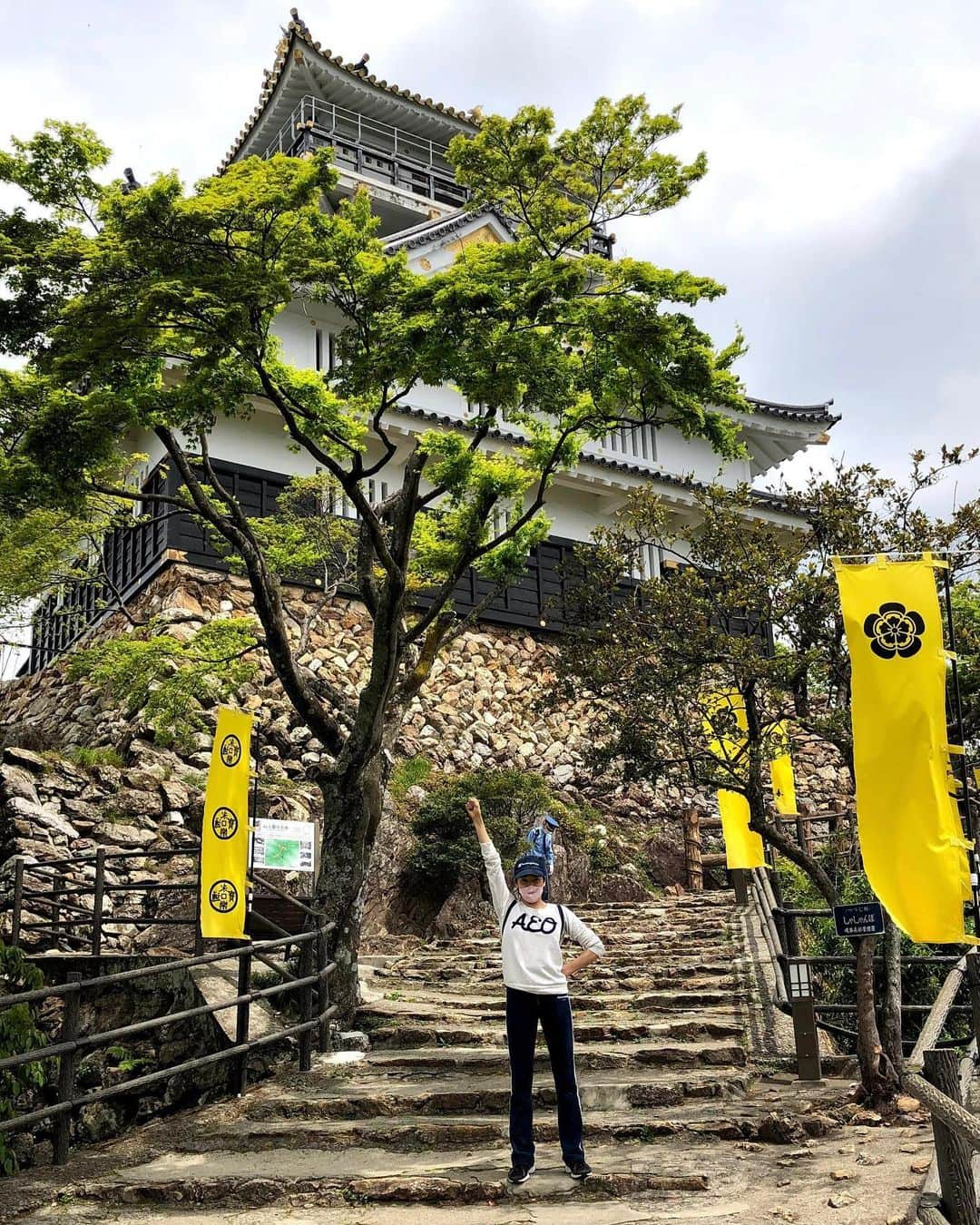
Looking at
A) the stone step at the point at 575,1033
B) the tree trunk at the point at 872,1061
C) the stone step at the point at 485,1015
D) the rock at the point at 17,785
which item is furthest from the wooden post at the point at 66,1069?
the rock at the point at 17,785

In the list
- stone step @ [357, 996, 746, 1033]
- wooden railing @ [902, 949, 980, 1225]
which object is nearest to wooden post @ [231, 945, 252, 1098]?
stone step @ [357, 996, 746, 1033]

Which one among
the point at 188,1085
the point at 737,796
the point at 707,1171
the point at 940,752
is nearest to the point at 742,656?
the point at 737,796

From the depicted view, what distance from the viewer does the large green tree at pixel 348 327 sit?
8.83 m

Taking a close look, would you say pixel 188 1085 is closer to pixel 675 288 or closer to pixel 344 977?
pixel 344 977

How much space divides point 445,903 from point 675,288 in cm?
1030

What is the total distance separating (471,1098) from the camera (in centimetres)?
828

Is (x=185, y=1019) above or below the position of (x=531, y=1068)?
below

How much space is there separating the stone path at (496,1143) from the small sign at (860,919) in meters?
1.22

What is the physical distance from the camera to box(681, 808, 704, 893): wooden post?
1942 centimetres

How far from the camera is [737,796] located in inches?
578

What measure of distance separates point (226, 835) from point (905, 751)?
18.0 feet

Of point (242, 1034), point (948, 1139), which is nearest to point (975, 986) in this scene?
point (948, 1139)

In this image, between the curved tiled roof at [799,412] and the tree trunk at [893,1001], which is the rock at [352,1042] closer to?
the tree trunk at [893,1001]

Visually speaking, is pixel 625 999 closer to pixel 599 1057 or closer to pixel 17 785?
pixel 599 1057
